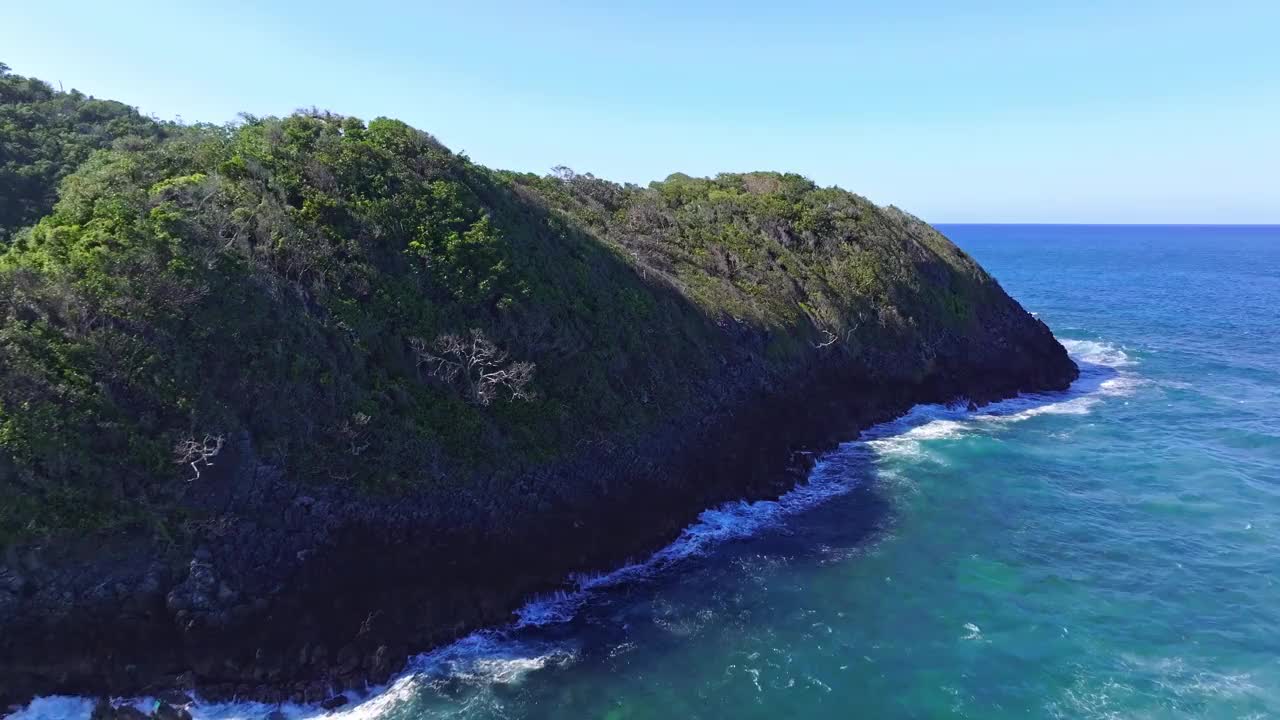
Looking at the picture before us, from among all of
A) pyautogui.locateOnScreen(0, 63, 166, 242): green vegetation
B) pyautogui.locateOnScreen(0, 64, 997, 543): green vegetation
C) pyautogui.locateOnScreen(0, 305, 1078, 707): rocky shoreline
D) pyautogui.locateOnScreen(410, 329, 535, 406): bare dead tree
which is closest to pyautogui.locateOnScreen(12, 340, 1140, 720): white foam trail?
pyautogui.locateOnScreen(0, 305, 1078, 707): rocky shoreline

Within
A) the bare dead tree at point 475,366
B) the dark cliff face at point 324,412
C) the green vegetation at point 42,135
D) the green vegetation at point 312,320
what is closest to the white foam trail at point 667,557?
the dark cliff face at point 324,412

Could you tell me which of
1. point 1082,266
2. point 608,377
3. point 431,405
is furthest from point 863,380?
point 1082,266

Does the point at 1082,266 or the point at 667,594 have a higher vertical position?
the point at 1082,266

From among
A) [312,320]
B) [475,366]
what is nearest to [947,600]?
[475,366]

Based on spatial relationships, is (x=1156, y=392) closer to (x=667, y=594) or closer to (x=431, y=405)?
(x=667, y=594)

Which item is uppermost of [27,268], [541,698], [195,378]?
[27,268]

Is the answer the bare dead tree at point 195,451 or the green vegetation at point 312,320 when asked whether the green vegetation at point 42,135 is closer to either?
the green vegetation at point 312,320
